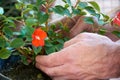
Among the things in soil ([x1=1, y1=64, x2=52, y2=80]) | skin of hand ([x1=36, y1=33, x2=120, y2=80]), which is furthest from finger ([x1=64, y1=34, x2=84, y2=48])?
soil ([x1=1, y1=64, x2=52, y2=80])

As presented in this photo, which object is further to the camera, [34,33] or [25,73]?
[25,73]

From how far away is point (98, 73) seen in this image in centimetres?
68

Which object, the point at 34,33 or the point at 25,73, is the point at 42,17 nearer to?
the point at 34,33

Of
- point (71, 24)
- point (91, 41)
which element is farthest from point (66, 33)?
point (91, 41)

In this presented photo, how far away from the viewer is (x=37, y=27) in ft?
2.43

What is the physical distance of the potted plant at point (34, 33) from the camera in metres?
0.70

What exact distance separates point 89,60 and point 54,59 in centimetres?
9

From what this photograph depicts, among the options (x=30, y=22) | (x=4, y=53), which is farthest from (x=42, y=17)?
(x=4, y=53)

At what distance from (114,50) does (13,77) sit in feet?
0.96

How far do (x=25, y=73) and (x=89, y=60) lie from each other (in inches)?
8.2

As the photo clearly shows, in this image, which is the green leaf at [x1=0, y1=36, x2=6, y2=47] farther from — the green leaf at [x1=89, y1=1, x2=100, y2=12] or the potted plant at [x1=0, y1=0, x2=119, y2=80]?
the green leaf at [x1=89, y1=1, x2=100, y2=12]

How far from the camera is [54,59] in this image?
2.33 feet

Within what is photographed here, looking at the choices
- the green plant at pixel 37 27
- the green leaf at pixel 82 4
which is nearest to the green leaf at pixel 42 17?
the green plant at pixel 37 27

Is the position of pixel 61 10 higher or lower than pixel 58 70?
higher
